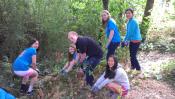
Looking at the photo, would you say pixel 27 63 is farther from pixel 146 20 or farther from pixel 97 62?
pixel 146 20

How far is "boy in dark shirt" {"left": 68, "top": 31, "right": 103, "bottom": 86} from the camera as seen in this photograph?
8180 millimetres

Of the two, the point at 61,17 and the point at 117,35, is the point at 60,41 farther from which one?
the point at 117,35

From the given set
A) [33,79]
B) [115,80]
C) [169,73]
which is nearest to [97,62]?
[115,80]

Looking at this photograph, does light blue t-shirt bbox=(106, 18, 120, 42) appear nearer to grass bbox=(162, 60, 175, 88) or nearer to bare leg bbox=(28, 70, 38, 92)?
grass bbox=(162, 60, 175, 88)

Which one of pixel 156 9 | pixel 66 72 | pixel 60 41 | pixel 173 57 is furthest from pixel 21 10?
pixel 156 9

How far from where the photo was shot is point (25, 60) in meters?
8.23

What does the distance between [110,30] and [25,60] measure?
2.25 metres

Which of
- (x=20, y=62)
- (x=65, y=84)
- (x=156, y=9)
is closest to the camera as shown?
(x=20, y=62)

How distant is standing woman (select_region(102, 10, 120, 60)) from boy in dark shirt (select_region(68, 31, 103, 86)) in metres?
0.90

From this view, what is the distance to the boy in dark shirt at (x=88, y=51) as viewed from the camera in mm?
8180

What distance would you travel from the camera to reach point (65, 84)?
362 inches

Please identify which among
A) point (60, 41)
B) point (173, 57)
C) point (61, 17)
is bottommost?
point (173, 57)

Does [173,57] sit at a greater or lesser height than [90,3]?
lesser

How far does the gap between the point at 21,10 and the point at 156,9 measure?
397 inches
